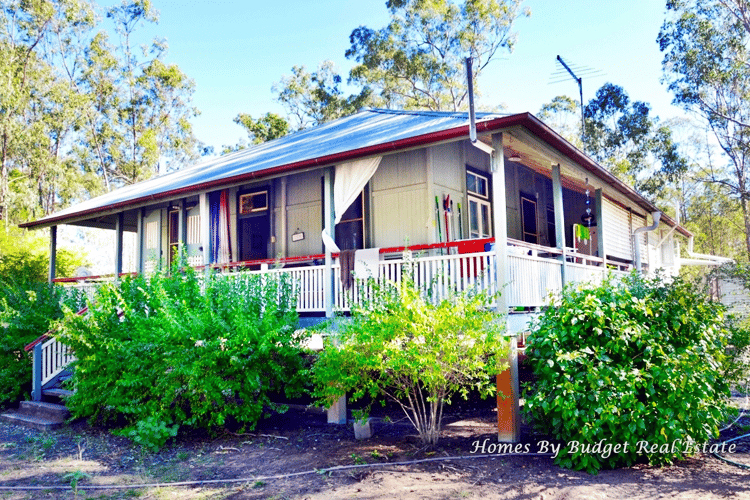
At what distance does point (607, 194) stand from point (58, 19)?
31.6m

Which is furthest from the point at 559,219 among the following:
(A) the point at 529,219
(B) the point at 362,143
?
(A) the point at 529,219

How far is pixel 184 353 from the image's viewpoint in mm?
7379

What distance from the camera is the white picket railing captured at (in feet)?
32.6

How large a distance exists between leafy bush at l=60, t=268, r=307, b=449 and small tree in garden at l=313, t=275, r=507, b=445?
2.48 feet

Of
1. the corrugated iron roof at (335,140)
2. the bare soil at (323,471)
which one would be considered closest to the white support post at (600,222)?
the corrugated iron roof at (335,140)

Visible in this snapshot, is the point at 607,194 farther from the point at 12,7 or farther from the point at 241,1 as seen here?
the point at 12,7

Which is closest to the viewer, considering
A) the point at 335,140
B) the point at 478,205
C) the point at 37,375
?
the point at 37,375

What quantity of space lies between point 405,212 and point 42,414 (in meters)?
6.76

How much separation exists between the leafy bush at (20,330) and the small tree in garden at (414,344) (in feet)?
19.7

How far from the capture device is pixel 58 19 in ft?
105

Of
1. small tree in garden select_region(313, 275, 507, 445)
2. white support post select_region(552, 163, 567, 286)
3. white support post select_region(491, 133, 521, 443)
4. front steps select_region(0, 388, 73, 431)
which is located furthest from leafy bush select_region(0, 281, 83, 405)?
white support post select_region(552, 163, 567, 286)

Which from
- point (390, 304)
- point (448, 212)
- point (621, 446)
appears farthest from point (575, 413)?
point (448, 212)

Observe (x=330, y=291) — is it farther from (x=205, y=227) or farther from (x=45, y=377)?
(x=45, y=377)

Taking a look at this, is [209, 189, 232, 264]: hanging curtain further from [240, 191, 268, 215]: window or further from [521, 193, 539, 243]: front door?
[521, 193, 539, 243]: front door
